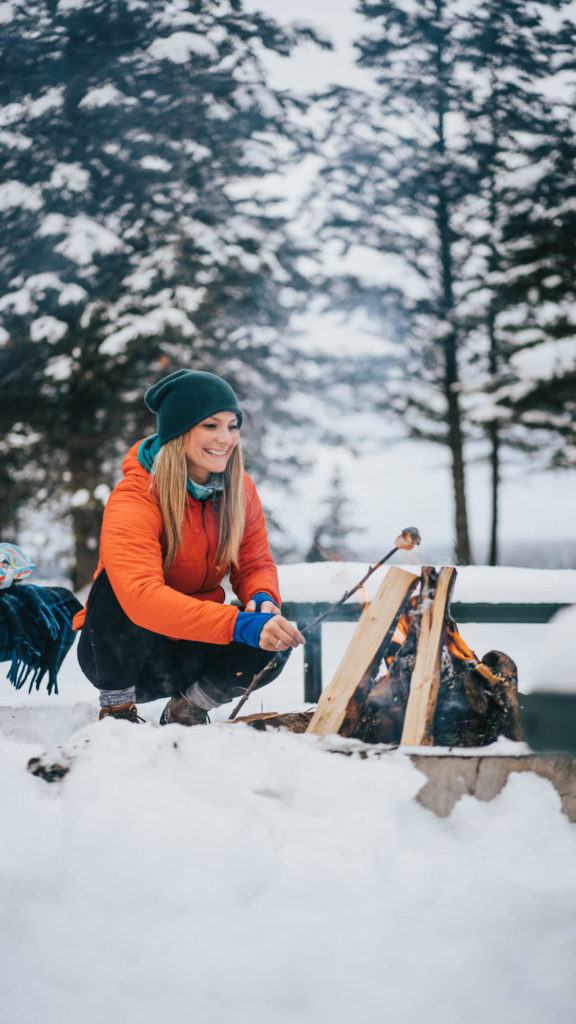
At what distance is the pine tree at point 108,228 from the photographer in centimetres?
828

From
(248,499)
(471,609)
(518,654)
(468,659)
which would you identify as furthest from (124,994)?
(518,654)

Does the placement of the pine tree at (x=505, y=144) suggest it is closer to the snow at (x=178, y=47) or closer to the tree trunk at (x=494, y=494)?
the tree trunk at (x=494, y=494)

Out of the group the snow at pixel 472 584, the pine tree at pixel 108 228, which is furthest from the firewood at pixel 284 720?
the pine tree at pixel 108 228

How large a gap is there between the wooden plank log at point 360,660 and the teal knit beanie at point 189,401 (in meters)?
0.82

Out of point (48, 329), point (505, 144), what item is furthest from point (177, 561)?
point (505, 144)

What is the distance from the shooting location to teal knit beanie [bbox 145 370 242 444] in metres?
2.27

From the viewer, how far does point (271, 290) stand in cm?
950

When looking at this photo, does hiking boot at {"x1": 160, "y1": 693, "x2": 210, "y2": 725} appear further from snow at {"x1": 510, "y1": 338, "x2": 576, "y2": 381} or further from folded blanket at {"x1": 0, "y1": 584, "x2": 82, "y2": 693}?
snow at {"x1": 510, "y1": 338, "x2": 576, "y2": 381}

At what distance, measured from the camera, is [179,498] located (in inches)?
89.4

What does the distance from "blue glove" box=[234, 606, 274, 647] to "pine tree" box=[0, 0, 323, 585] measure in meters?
6.29

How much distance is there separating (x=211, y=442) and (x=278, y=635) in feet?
2.45

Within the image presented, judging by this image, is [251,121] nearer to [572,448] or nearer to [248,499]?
[572,448]

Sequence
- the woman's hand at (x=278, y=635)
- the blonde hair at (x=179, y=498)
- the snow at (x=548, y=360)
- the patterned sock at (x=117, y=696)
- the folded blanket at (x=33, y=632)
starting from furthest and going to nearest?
1. the snow at (x=548, y=360)
2. the folded blanket at (x=33, y=632)
3. the patterned sock at (x=117, y=696)
4. the blonde hair at (x=179, y=498)
5. the woman's hand at (x=278, y=635)

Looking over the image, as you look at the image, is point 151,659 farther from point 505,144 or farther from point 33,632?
point 505,144
